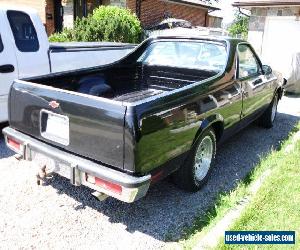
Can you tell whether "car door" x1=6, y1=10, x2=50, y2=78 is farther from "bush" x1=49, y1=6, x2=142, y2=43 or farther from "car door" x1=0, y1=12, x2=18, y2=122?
"bush" x1=49, y1=6, x2=142, y2=43

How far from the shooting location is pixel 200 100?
400cm

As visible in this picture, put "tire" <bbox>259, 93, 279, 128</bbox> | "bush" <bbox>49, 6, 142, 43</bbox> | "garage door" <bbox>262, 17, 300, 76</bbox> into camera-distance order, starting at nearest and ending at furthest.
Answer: "tire" <bbox>259, 93, 279, 128</bbox> → "garage door" <bbox>262, 17, 300, 76</bbox> → "bush" <bbox>49, 6, 142, 43</bbox>

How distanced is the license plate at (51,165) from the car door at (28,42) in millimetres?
2369

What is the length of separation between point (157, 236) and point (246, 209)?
944 mm

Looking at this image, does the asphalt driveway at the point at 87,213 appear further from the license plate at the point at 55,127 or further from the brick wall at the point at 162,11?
the brick wall at the point at 162,11

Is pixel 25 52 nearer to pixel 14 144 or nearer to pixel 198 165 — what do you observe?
pixel 14 144

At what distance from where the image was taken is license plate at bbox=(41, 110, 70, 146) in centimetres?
354

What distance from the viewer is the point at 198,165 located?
14.4 feet

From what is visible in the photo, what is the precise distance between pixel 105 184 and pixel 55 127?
834mm

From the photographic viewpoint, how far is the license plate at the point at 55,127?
3.54 meters

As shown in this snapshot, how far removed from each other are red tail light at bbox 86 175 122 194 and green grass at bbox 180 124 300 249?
79 centimetres

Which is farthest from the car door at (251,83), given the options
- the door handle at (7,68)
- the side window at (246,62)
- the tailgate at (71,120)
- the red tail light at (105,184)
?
the door handle at (7,68)

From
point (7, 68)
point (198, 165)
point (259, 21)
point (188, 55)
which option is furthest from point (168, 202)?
point (259, 21)

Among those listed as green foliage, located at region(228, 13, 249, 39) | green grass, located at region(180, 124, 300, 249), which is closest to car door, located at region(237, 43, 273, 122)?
green grass, located at region(180, 124, 300, 249)
